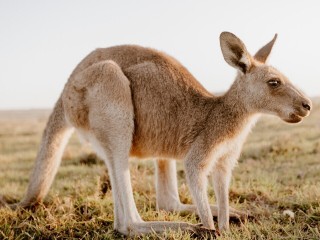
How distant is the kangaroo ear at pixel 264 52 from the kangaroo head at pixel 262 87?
0.68ft

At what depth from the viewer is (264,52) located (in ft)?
15.4

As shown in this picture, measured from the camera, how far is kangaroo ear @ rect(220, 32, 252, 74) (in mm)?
4176

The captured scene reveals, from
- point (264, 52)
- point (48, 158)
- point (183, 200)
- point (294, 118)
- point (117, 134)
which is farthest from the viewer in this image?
point (183, 200)

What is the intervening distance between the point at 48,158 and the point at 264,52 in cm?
257

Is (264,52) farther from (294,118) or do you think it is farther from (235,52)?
(294,118)

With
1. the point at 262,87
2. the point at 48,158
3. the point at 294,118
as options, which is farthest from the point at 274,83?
the point at 48,158

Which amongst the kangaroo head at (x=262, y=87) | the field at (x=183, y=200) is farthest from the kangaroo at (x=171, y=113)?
the field at (x=183, y=200)

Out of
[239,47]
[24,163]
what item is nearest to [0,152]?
[24,163]

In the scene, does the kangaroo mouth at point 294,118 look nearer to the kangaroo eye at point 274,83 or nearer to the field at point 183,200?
the kangaroo eye at point 274,83

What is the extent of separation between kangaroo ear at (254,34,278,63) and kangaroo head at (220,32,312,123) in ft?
0.68

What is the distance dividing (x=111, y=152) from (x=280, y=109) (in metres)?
1.63

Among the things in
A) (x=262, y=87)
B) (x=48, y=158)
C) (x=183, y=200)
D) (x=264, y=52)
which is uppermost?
(x=264, y=52)

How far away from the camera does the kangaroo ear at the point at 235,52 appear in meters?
4.18

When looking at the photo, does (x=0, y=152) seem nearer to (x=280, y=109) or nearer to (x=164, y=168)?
(x=164, y=168)
